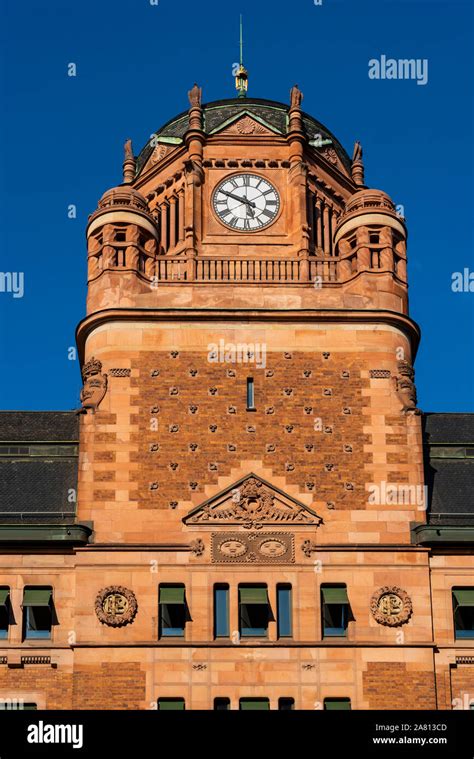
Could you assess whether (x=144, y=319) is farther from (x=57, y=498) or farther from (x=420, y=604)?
(x=420, y=604)

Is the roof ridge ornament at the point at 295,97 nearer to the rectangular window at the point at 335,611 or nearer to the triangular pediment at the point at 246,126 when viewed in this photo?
the triangular pediment at the point at 246,126

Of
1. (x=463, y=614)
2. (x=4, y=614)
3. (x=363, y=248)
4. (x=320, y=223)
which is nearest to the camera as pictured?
(x=4, y=614)

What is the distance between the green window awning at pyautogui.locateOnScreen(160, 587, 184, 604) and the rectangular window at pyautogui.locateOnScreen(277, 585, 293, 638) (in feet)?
9.34

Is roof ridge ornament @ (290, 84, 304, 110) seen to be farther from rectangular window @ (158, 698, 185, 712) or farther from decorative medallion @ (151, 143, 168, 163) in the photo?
rectangular window @ (158, 698, 185, 712)

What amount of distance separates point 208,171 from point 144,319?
8836 mm

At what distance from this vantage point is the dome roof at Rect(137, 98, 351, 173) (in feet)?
186

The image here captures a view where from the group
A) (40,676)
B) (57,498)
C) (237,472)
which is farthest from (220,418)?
(40,676)

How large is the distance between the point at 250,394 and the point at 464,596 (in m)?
8.83

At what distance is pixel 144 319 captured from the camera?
159 feet

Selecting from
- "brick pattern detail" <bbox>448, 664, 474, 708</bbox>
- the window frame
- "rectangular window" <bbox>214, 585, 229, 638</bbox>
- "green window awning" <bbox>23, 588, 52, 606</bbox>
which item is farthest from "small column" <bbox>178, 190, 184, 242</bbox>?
"brick pattern detail" <bbox>448, 664, 474, 708</bbox>

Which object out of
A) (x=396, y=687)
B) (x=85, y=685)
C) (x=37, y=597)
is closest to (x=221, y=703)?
(x=85, y=685)

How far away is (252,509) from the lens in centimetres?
4597

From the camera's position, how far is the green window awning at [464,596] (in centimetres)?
4516

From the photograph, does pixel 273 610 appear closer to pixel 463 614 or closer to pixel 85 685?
pixel 463 614
